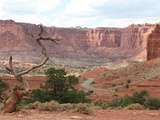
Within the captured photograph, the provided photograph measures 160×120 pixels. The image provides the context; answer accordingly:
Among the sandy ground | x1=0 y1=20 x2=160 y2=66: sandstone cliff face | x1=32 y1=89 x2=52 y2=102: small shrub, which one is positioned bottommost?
x1=0 y1=20 x2=160 y2=66: sandstone cliff face

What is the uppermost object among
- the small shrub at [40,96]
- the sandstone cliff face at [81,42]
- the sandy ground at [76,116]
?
the sandy ground at [76,116]

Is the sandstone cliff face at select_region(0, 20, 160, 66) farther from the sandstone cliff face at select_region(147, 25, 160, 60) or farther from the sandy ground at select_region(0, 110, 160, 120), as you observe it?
the sandy ground at select_region(0, 110, 160, 120)

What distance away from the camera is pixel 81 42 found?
179875 mm

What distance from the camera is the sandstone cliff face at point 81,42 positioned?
495ft

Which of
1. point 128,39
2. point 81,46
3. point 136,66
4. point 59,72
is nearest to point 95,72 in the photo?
point 136,66

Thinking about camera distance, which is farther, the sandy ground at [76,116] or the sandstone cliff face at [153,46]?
the sandstone cliff face at [153,46]

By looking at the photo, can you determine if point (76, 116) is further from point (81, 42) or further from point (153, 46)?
point (81, 42)

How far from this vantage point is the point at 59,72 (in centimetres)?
2706

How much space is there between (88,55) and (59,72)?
469ft

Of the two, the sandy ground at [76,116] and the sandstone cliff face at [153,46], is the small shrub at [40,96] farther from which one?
the sandstone cliff face at [153,46]

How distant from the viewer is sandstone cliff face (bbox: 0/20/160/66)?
495 ft

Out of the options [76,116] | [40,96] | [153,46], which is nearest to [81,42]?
[153,46]

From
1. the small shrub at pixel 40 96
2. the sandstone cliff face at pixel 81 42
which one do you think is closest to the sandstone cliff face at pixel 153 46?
the small shrub at pixel 40 96

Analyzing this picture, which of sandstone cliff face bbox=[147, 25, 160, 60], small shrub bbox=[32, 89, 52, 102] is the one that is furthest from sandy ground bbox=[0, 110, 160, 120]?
sandstone cliff face bbox=[147, 25, 160, 60]
